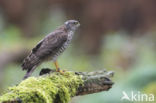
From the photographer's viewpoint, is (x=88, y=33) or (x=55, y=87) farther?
(x=88, y=33)

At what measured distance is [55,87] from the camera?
4.91m

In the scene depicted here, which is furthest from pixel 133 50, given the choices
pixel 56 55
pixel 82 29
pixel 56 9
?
pixel 56 55

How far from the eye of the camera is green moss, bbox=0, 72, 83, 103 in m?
4.19

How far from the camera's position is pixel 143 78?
411 inches

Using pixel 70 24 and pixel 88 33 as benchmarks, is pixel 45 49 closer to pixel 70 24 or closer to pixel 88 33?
pixel 70 24

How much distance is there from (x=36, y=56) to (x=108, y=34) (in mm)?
10683

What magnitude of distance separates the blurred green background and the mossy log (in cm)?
530

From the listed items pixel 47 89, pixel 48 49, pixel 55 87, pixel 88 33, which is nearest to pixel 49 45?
pixel 48 49

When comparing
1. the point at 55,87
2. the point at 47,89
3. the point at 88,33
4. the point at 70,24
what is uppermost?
the point at 88,33

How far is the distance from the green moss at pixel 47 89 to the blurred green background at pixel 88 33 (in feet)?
18.3

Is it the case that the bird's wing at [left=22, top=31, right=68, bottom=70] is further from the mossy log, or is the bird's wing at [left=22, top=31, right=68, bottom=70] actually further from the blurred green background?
the blurred green background

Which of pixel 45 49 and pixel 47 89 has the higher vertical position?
pixel 45 49

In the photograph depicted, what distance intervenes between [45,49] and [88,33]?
37.1 feet

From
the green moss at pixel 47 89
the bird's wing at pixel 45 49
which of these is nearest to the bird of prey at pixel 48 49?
the bird's wing at pixel 45 49
